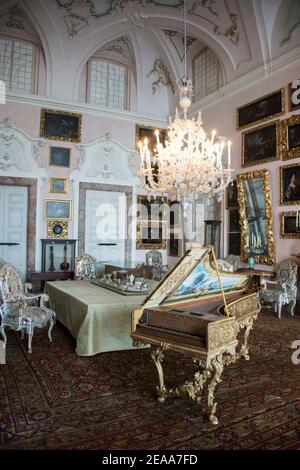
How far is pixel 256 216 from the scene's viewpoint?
27.6 ft

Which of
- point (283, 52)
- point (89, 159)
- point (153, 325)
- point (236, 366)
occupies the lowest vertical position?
point (236, 366)

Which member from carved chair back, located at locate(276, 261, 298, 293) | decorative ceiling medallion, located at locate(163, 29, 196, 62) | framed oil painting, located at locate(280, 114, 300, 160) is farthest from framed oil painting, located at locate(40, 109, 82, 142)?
carved chair back, located at locate(276, 261, 298, 293)

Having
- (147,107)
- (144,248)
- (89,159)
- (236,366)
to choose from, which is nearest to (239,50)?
(147,107)

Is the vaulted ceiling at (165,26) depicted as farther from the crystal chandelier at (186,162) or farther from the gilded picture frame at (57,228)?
the gilded picture frame at (57,228)

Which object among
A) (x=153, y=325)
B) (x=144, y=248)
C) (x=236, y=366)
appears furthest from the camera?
(x=144, y=248)

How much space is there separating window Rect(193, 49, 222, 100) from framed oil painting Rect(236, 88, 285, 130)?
1707 mm

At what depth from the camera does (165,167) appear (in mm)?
5770

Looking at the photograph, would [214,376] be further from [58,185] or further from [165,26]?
[165,26]

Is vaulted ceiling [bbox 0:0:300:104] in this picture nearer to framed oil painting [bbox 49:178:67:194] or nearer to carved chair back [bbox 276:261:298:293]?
framed oil painting [bbox 49:178:67:194]

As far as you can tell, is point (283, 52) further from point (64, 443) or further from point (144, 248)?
point (64, 443)

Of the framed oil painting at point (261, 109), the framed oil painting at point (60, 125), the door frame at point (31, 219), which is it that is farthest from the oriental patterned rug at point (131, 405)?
the framed oil painting at point (60, 125)

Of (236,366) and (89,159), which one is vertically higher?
(89,159)

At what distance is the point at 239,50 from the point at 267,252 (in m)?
5.35

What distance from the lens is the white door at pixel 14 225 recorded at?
9.55 metres
